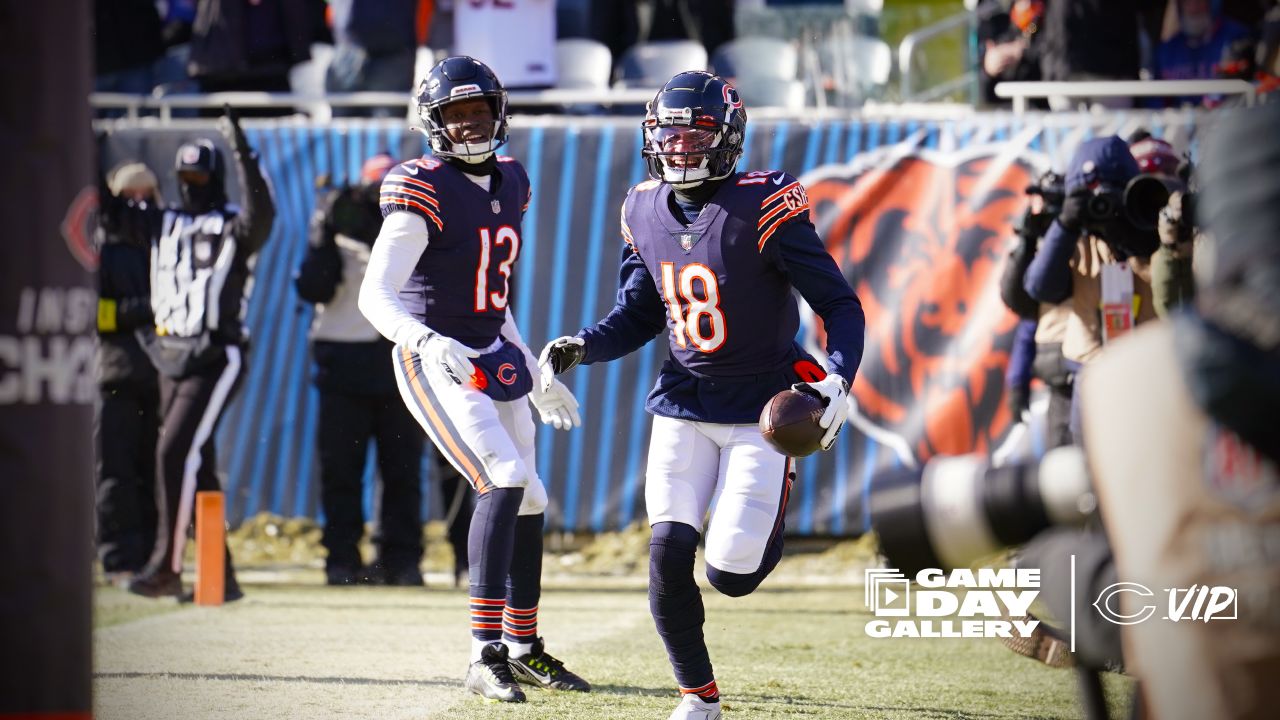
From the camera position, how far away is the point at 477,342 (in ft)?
16.9

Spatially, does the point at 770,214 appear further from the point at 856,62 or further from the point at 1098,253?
the point at 856,62

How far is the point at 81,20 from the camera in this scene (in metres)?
2.02

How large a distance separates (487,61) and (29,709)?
721cm

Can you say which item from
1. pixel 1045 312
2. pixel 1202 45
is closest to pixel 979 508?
pixel 1045 312

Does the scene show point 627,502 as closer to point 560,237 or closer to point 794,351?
point 560,237

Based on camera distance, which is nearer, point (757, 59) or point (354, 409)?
point (354, 409)

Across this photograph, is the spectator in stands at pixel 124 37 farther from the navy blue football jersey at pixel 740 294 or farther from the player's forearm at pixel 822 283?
the player's forearm at pixel 822 283

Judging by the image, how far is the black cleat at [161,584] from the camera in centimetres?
718

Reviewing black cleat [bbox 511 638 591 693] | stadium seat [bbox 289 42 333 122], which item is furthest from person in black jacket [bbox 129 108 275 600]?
black cleat [bbox 511 638 591 693]

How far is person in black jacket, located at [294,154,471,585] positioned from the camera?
7.74 metres

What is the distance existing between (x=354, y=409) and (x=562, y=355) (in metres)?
3.44

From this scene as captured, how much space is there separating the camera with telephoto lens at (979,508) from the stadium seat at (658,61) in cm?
721

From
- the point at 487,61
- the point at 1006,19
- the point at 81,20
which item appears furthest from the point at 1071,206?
the point at 81,20

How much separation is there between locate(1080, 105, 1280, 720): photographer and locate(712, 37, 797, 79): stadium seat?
24.3ft
